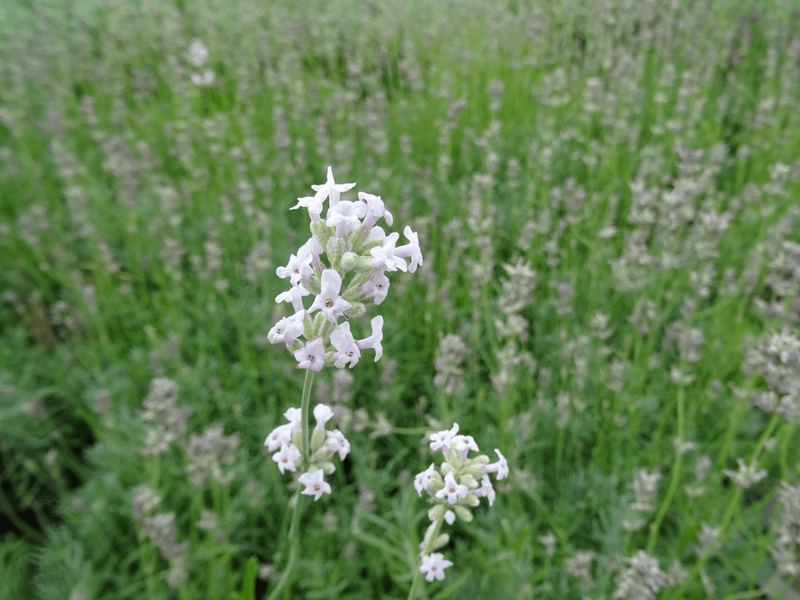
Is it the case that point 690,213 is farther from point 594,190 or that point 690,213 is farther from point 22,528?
point 22,528

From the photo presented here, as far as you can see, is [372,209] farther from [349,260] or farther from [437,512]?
[437,512]

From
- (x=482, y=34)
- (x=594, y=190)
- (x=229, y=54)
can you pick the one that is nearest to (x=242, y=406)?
(x=594, y=190)

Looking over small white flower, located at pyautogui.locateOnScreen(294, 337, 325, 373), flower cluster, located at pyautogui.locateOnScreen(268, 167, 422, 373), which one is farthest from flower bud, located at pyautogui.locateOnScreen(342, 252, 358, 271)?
small white flower, located at pyautogui.locateOnScreen(294, 337, 325, 373)

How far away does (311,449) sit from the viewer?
92cm

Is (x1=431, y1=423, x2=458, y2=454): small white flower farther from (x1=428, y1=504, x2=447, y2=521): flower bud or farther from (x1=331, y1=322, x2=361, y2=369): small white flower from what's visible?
(x1=331, y1=322, x2=361, y2=369): small white flower

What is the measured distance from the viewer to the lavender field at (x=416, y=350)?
4.75 ft

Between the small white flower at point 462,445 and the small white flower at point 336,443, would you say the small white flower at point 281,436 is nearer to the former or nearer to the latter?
the small white flower at point 336,443

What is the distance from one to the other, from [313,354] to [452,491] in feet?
1.03

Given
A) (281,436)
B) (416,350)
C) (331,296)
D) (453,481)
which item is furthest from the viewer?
(416,350)

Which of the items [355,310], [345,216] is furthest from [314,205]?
[355,310]

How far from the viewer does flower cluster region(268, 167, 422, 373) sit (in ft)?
2.26

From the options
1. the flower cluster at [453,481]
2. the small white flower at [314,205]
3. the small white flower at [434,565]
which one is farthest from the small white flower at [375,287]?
the small white flower at [434,565]

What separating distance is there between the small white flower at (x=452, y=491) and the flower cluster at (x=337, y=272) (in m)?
0.24

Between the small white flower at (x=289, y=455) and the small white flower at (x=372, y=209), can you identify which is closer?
the small white flower at (x=372, y=209)
